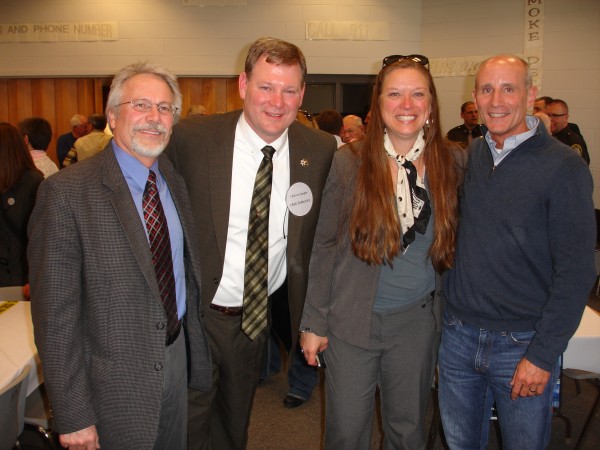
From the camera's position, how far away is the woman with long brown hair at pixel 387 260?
184 centimetres

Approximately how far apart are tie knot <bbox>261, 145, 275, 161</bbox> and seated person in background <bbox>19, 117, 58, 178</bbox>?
9.72ft

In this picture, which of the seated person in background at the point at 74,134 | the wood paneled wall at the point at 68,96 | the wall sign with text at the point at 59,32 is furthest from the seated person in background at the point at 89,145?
the wall sign with text at the point at 59,32

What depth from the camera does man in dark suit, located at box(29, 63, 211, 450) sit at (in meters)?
1.47

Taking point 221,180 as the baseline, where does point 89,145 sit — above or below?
above

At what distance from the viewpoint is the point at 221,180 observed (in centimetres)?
197

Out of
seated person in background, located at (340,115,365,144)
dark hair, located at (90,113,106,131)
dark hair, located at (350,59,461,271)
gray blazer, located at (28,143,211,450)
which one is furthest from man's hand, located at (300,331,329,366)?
dark hair, located at (90,113,106,131)

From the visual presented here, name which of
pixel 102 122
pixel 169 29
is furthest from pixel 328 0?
pixel 102 122

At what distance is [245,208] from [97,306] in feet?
2.23

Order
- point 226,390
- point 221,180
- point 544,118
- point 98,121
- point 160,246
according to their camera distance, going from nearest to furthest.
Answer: point 160,246, point 221,180, point 226,390, point 544,118, point 98,121

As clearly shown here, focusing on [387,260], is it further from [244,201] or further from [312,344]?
[244,201]

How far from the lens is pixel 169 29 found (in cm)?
714

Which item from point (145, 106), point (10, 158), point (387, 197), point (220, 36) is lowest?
point (387, 197)

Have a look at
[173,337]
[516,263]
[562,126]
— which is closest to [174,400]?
[173,337]

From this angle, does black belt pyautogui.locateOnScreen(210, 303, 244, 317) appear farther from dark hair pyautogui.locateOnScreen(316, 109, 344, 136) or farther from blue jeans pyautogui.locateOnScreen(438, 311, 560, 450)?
dark hair pyautogui.locateOnScreen(316, 109, 344, 136)
